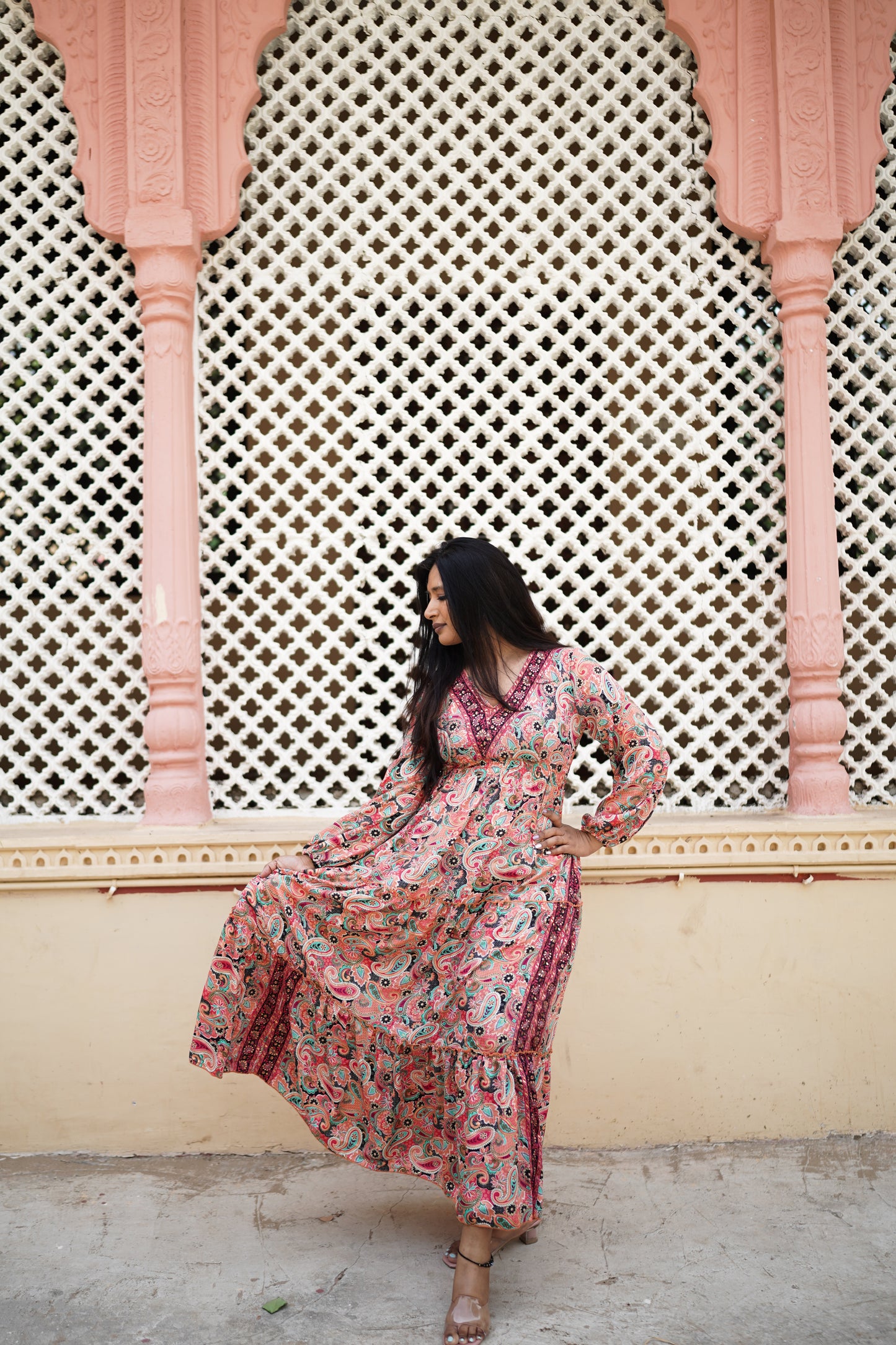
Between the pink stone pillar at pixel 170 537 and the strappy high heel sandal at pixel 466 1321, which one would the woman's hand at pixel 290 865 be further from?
the strappy high heel sandal at pixel 466 1321

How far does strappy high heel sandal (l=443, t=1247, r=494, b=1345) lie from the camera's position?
2.34 m

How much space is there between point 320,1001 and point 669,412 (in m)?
2.26

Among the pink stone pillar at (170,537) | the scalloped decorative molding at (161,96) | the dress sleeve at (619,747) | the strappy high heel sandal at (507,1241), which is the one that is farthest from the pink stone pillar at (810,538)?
the pink stone pillar at (170,537)

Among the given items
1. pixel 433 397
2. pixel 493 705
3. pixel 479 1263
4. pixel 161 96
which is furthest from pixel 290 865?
pixel 161 96

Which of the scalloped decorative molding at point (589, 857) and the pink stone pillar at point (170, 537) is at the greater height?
the pink stone pillar at point (170, 537)

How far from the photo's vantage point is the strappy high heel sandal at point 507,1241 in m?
2.68

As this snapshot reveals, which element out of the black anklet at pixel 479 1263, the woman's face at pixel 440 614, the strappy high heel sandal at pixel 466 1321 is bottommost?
the strappy high heel sandal at pixel 466 1321

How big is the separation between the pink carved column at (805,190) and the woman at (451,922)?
1.11 meters

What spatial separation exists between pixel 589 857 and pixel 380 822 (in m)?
0.95

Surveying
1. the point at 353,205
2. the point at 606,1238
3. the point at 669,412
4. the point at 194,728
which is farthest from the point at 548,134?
the point at 606,1238

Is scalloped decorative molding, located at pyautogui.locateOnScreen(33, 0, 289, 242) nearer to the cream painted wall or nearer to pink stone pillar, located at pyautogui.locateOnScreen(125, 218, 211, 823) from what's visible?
pink stone pillar, located at pyautogui.locateOnScreen(125, 218, 211, 823)

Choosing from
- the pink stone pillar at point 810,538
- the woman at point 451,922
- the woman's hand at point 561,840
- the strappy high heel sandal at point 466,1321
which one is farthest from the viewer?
the pink stone pillar at point 810,538

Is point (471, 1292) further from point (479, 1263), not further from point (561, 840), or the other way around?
point (561, 840)

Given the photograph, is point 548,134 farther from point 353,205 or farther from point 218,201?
point 218,201
